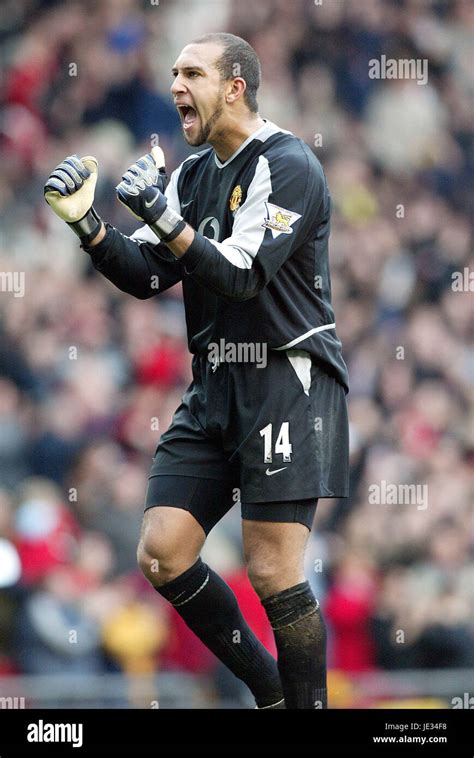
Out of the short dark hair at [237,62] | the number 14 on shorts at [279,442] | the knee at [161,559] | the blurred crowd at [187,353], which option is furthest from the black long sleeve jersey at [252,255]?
the blurred crowd at [187,353]

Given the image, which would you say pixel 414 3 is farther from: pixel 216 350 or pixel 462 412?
pixel 216 350

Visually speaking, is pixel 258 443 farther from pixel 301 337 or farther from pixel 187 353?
pixel 187 353

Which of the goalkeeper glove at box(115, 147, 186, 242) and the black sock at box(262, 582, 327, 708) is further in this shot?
the black sock at box(262, 582, 327, 708)

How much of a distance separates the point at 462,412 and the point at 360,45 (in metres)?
3.38

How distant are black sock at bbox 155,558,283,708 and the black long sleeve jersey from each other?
0.80 metres

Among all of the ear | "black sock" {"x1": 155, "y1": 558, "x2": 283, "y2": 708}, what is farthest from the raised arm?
"black sock" {"x1": 155, "y1": 558, "x2": 283, "y2": 708}

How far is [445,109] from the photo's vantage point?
36.9ft

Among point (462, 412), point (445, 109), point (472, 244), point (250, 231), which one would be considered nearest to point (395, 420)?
point (462, 412)

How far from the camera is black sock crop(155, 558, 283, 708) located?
4891 millimetres

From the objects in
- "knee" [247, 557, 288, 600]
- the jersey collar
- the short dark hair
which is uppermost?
the short dark hair

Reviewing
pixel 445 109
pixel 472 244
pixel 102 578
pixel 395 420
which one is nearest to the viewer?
pixel 102 578

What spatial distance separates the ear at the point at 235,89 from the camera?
4.84 meters

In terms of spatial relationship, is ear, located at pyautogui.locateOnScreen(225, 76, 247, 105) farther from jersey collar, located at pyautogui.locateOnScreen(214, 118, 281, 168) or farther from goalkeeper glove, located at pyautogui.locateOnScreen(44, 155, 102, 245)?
goalkeeper glove, located at pyautogui.locateOnScreen(44, 155, 102, 245)
